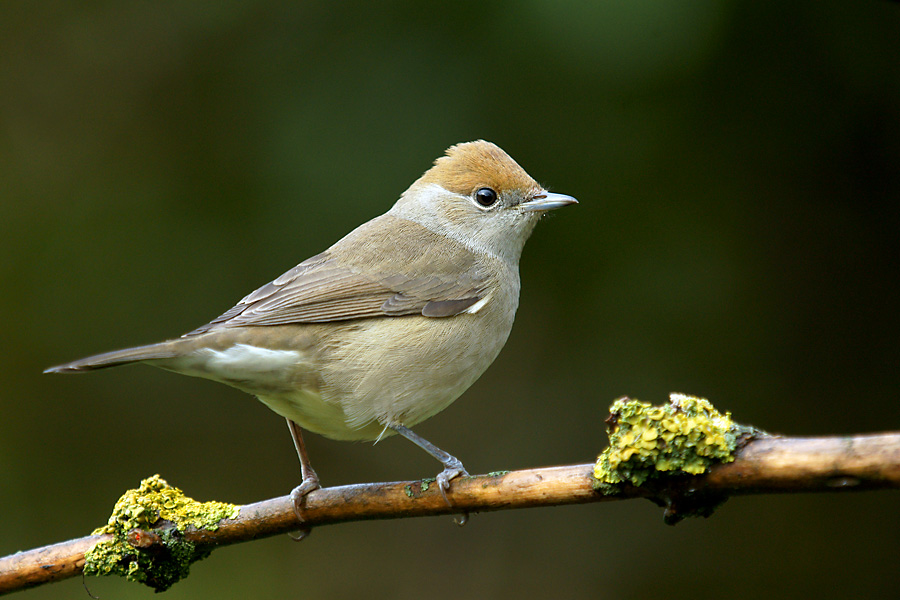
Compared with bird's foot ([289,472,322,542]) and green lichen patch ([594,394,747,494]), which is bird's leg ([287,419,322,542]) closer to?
bird's foot ([289,472,322,542])

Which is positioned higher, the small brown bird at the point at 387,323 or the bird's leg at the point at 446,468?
the small brown bird at the point at 387,323

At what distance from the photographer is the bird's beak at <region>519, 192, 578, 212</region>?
408cm

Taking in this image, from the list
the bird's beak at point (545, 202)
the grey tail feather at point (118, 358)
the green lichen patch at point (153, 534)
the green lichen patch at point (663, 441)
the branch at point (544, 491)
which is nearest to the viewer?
the branch at point (544, 491)

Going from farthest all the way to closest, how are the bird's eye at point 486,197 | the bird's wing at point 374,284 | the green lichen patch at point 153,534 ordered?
1. the bird's eye at point 486,197
2. the bird's wing at point 374,284
3. the green lichen patch at point 153,534

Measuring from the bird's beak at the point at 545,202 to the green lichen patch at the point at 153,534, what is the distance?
2.12 meters

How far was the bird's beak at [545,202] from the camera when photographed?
4.08 meters

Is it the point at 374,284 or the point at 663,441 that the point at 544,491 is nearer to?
the point at 663,441

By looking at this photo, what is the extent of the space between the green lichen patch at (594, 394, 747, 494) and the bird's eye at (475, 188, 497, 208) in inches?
77.1

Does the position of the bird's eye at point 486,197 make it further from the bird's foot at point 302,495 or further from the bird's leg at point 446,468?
the bird's foot at point 302,495

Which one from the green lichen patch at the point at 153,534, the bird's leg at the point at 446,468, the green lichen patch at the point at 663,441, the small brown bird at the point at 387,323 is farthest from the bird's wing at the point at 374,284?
the green lichen patch at the point at 663,441

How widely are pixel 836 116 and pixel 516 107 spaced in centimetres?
197

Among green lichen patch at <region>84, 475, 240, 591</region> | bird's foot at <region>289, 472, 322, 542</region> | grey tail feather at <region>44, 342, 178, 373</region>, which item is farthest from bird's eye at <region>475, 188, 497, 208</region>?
green lichen patch at <region>84, 475, 240, 591</region>

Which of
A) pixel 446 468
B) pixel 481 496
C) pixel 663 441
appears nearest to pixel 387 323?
pixel 446 468

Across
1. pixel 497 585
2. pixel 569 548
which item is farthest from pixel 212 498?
pixel 569 548
